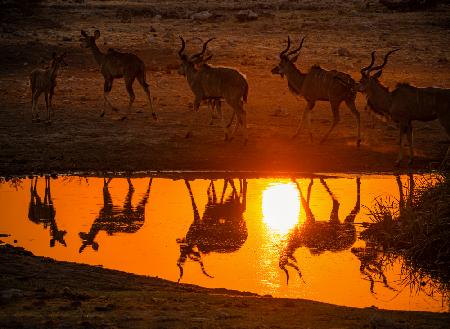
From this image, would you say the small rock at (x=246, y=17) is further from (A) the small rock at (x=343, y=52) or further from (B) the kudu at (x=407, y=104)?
(B) the kudu at (x=407, y=104)

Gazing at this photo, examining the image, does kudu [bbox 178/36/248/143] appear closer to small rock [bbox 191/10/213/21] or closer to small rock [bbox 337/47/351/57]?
small rock [bbox 337/47/351/57]

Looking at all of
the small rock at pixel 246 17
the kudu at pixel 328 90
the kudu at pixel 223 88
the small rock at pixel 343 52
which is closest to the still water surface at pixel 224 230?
the kudu at pixel 328 90

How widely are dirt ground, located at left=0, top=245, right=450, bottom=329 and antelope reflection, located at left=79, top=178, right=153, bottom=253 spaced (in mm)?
2020

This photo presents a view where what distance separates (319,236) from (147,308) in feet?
14.5

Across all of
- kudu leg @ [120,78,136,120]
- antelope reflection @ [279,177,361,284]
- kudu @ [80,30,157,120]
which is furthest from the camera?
kudu @ [80,30,157,120]

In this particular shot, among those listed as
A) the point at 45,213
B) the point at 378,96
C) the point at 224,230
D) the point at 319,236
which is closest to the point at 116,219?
the point at 45,213

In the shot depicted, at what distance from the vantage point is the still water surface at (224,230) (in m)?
9.99

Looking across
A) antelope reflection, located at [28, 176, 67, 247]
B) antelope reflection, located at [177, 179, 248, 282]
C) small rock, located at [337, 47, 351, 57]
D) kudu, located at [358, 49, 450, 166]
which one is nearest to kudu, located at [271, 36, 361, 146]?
kudu, located at [358, 49, 450, 166]

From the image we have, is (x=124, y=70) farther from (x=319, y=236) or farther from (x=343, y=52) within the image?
(x=343, y=52)

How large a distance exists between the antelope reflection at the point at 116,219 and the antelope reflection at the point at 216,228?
0.68 metres

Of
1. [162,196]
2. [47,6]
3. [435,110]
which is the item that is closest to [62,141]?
[162,196]

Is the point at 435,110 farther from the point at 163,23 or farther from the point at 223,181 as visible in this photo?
the point at 163,23

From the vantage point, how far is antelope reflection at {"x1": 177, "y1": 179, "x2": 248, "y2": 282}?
37.0 ft

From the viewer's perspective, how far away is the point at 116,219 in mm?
12773
